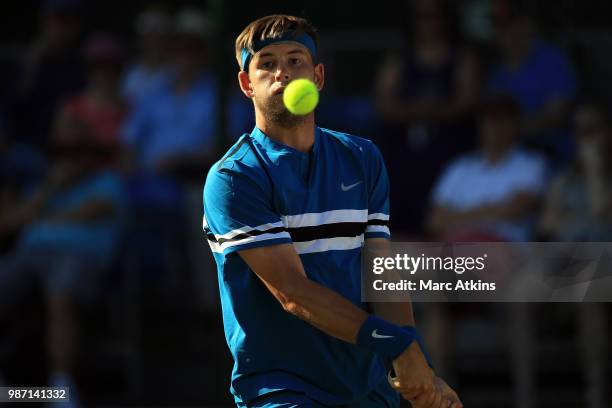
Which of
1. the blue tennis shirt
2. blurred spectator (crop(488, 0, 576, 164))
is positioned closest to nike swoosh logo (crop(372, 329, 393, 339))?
the blue tennis shirt

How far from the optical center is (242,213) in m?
3.66

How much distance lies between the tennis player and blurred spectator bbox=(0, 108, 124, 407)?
3.43 m

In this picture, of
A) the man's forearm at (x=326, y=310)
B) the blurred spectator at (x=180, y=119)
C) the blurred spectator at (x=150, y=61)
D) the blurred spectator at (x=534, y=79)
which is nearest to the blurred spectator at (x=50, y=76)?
the blurred spectator at (x=150, y=61)

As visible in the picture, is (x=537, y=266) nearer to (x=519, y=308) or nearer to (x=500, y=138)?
(x=519, y=308)

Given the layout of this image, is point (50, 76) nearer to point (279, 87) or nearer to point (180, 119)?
point (180, 119)

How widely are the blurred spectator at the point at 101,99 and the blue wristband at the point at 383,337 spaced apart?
4.77m

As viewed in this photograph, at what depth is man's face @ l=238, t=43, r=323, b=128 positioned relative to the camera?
3.74 meters

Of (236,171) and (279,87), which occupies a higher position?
(279,87)

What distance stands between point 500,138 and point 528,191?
367 millimetres

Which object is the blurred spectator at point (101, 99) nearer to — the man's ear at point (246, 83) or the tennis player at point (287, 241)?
the man's ear at point (246, 83)

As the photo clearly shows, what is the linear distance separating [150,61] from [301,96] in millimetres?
5061

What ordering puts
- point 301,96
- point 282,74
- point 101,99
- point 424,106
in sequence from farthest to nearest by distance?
point 101,99
point 424,106
point 282,74
point 301,96

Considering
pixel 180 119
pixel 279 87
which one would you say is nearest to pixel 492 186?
pixel 180 119

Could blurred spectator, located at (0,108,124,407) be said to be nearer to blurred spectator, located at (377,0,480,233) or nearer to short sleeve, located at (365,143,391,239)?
blurred spectator, located at (377,0,480,233)
